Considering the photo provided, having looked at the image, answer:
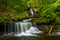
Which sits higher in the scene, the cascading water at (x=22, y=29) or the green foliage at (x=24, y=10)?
the green foliage at (x=24, y=10)

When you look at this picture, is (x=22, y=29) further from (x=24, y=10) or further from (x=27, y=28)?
(x=24, y=10)

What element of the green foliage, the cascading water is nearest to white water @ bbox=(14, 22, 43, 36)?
the cascading water

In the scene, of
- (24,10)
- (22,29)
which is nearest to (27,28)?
(22,29)

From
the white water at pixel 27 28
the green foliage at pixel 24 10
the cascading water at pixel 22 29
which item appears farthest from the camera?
the white water at pixel 27 28

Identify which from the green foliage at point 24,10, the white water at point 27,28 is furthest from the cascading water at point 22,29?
the green foliage at point 24,10

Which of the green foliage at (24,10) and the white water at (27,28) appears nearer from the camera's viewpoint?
the green foliage at (24,10)

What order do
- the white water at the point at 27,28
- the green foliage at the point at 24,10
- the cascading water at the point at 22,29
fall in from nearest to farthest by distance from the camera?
the cascading water at the point at 22,29, the green foliage at the point at 24,10, the white water at the point at 27,28

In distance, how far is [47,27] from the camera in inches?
714

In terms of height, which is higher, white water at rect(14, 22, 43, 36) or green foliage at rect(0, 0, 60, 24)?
green foliage at rect(0, 0, 60, 24)

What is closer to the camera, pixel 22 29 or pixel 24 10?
pixel 22 29

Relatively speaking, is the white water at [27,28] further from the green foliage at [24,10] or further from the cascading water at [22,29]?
the green foliage at [24,10]

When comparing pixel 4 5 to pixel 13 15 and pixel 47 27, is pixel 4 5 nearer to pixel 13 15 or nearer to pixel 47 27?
pixel 13 15

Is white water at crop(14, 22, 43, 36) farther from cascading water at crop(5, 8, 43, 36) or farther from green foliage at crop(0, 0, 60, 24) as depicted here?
green foliage at crop(0, 0, 60, 24)

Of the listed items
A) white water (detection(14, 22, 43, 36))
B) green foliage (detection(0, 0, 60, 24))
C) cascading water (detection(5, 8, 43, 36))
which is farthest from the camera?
white water (detection(14, 22, 43, 36))
